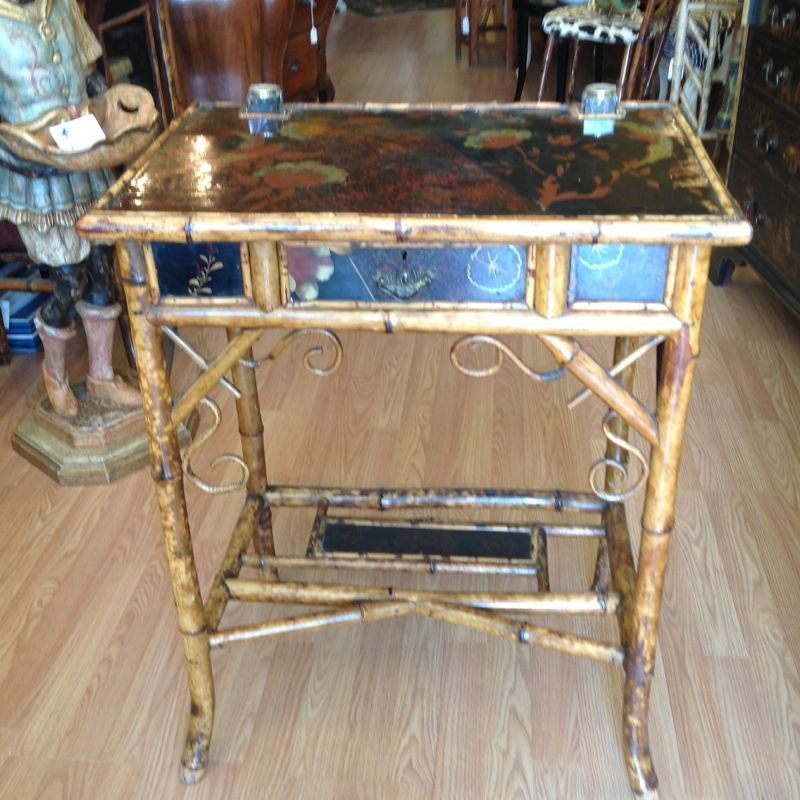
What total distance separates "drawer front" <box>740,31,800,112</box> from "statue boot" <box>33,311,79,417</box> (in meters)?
1.76

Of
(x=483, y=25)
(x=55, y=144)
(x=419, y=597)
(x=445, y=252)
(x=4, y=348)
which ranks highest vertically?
(x=445, y=252)

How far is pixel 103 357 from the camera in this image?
2.17 m

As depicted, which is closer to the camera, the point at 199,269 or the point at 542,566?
the point at 199,269

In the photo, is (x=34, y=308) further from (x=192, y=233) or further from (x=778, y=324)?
(x=778, y=324)

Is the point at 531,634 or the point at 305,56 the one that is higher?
the point at 305,56

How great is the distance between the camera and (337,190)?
1060 mm

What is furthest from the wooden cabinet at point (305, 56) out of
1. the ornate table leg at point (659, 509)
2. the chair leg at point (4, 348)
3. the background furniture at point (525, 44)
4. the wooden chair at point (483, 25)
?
the ornate table leg at point (659, 509)

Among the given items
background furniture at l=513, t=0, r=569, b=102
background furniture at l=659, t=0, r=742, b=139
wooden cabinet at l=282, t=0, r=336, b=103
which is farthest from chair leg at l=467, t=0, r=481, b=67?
background furniture at l=659, t=0, r=742, b=139

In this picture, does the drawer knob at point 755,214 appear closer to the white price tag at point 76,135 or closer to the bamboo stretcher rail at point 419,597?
the bamboo stretcher rail at point 419,597

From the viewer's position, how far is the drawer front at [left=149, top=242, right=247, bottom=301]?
1038 mm

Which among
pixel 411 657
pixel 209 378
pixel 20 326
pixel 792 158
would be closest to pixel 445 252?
pixel 209 378

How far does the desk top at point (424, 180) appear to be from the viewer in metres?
0.98

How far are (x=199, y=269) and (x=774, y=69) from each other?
6.24 ft

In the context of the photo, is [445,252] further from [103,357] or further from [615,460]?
[103,357]
